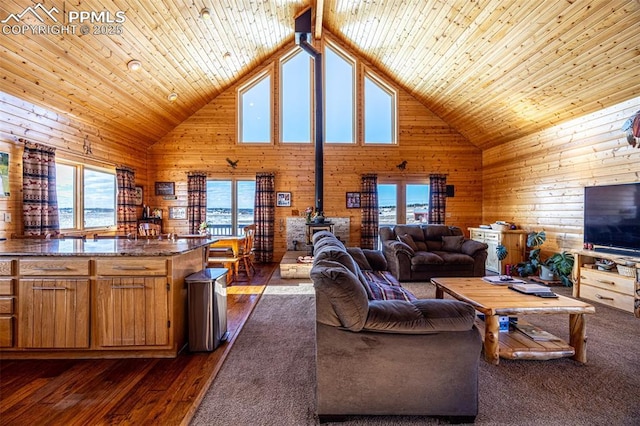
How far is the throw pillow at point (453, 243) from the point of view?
544 centimetres

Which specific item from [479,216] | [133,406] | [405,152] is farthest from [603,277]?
[133,406]

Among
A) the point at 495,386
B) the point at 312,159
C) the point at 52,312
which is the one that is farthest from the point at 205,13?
the point at 495,386

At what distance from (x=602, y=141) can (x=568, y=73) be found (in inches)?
46.8

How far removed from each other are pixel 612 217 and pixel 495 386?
372 cm

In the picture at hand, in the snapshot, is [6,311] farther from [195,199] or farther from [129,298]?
[195,199]

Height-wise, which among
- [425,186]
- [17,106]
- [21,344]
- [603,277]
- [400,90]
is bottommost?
[21,344]

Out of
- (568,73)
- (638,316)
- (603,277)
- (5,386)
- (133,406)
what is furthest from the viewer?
(568,73)

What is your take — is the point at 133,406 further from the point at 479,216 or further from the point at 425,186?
the point at 479,216

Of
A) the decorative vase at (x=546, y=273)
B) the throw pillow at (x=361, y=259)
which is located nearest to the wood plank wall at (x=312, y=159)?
the decorative vase at (x=546, y=273)

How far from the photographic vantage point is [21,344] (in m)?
2.48

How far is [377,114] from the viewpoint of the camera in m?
7.73

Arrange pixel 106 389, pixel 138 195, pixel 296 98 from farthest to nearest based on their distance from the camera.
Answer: pixel 296 98, pixel 138 195, pixel 106 389

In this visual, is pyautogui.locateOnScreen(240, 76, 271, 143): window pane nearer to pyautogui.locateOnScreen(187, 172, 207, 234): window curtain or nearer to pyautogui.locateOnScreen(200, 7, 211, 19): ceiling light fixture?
pyautogui.locateOnScreen(187, 172, 207, 234): window curtain

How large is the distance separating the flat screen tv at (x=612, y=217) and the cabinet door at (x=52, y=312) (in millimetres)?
6282
